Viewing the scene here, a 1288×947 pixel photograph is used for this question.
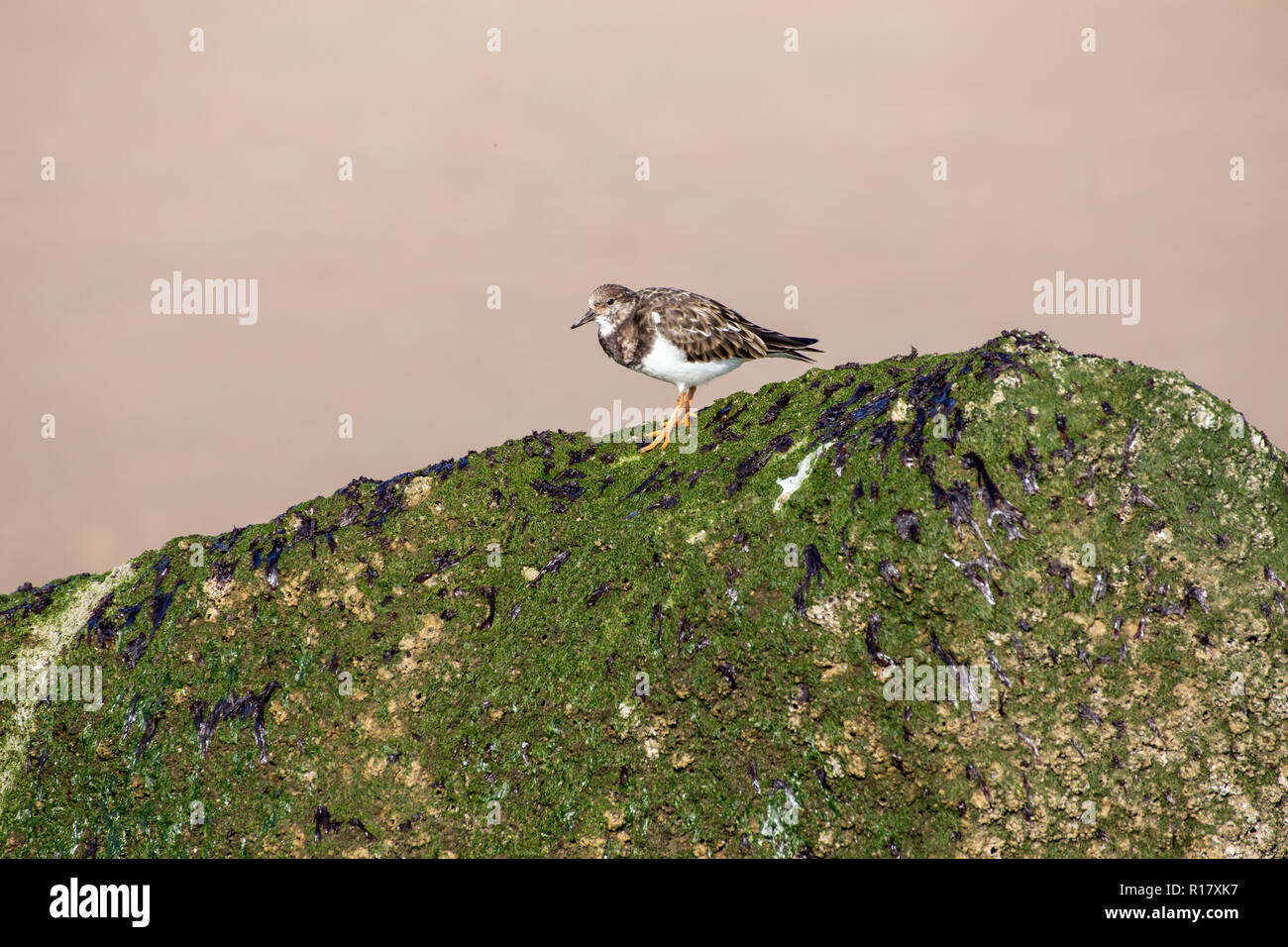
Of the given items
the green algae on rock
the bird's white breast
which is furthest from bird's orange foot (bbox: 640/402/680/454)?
the green algae on rock

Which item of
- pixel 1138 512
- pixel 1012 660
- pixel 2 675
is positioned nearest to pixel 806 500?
pixel 1012 660

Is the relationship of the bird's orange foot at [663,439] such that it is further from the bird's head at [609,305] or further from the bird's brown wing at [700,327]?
the bird's head at [609,305]

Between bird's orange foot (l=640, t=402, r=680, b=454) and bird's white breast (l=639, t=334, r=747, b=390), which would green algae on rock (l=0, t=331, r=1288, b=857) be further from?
bird's white breast (l=639, t=334, r=747, b=390)

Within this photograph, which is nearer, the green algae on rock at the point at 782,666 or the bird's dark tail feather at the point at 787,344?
the green algae on rock at the point at 782,666

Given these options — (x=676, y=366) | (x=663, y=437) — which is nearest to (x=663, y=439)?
(x=663, y=437)

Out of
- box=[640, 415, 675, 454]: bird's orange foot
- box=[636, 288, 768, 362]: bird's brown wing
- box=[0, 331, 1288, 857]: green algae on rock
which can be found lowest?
box=[0, 331, 1288, 857]: green algae on rock

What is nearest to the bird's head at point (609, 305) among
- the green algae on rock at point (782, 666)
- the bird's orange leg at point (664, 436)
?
the bird's orange leg at point (664, 436)

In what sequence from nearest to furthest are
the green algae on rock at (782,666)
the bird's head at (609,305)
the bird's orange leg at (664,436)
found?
the green algae on rock at (782,666)
the bird's orange leg at (664,436)
the bird's head at (609,305)

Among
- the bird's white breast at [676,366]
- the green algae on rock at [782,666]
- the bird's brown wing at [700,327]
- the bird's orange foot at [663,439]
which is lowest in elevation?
the green algae on rock at [782,666]
